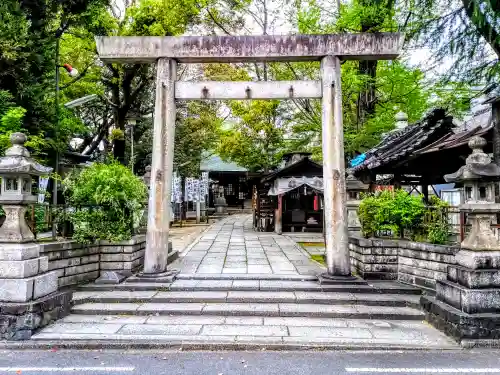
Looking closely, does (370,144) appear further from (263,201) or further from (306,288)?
(306,288)

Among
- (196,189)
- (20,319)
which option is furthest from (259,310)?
(196,189)

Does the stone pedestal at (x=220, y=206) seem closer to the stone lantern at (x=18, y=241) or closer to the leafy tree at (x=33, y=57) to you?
the leafy tree at (x=33, y=57)

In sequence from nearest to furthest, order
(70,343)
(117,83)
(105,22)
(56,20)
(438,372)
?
(438,372)
(70,343)
(56,20)
(105,22)
(117,83)

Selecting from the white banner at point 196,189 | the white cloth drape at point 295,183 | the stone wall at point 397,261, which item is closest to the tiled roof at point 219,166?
the white banner at point 196,189

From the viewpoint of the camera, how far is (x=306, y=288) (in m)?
6.94

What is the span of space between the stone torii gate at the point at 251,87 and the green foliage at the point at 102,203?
590 mm

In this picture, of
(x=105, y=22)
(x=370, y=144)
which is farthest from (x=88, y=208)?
(x=370, y=144)

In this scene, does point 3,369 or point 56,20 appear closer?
point 3,369

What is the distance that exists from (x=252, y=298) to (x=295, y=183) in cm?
1203

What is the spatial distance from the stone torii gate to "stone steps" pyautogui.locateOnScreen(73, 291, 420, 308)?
0.79 meters

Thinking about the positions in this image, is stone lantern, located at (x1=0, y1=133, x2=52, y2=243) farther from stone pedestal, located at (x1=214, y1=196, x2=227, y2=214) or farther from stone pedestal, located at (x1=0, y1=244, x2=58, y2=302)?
stone pedestal, located at (x1=214, y1=196, x2=227, y2=214)

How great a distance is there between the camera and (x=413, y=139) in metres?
10.7

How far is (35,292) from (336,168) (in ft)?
19.5

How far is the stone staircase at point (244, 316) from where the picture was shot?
199 inches
